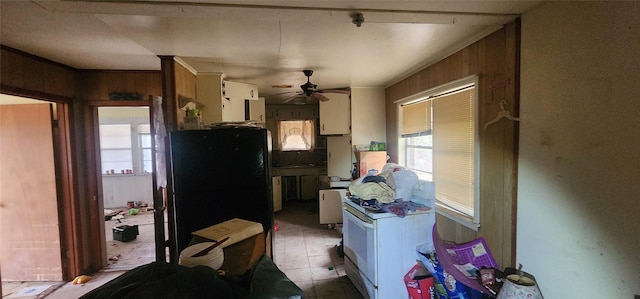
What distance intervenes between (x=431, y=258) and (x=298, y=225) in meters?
2.78

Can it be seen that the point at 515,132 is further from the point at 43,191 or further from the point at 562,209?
the point at 43,191

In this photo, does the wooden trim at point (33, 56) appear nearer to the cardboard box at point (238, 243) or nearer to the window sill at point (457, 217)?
the cardboard box at point (238, 243)

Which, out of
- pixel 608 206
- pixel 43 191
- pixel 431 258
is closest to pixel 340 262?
pixel 431 258

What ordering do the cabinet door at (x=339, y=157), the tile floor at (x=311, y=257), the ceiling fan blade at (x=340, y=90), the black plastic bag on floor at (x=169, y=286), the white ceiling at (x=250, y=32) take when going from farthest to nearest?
the cabinet door at (x=339, y=157) < the ceiling fan blade at (x=340, y=90) < the tile floor at (x=311, y=257) < the white ceiling at (x=250, y=32) < the black plastic bag on floor at (x=169, y=286)

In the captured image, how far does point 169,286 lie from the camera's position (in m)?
0.80

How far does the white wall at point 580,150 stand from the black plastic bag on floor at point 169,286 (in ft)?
5.06

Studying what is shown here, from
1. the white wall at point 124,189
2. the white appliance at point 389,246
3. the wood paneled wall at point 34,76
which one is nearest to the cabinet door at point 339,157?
the white appliance at point 389,246

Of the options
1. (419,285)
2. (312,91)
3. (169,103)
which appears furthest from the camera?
(312,91)

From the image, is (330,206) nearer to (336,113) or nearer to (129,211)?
(336,113)

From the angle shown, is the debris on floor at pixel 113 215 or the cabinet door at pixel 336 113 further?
the debris on floor at pixel 113 215

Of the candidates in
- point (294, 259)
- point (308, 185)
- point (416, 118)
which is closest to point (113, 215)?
point (308, 185)

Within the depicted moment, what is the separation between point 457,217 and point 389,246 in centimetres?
72

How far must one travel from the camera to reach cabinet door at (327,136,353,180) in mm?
4460

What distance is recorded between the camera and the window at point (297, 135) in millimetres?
6480
